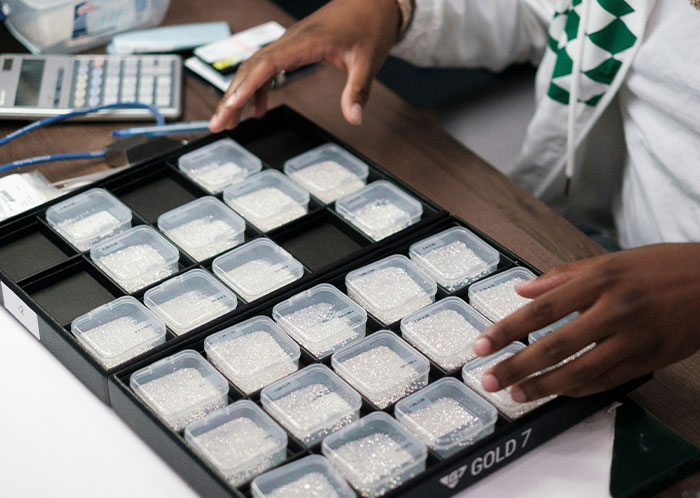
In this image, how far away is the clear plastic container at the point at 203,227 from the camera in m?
0.97

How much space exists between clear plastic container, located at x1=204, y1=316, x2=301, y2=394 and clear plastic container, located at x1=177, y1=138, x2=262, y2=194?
0.22 meters

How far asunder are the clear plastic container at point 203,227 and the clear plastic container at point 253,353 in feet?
0.41

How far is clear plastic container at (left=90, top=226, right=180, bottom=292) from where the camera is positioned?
0.92m

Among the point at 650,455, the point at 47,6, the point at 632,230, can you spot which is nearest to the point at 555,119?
the point at 632,230

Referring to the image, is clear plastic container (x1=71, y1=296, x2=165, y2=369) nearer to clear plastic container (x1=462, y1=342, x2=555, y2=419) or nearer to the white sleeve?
clear plastic container (x1=462, y1=342, x2=555, y2=419)

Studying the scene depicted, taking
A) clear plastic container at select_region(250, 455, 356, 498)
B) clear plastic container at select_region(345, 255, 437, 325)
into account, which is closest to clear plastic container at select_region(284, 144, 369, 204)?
clear plastic container at select_region(345, 255, 437, 325)

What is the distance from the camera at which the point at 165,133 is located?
1152 mm

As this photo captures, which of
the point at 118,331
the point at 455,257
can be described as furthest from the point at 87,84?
the point at 455,257

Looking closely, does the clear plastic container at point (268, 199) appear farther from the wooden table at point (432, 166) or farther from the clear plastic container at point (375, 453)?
the clear plastic container at point (375, 453)

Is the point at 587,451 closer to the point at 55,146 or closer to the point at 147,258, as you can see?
the point at 147,258

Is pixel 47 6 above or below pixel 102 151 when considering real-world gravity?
above

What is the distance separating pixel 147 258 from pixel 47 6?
1.55 ft

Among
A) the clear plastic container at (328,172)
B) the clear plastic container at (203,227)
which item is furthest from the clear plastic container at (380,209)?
the clear plastic container at (203,227)

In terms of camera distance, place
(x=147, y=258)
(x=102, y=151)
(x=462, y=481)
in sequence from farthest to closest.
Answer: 1. (x=102, y=151)
2. (x=147, y=258)
3. (x=462, y=481)
